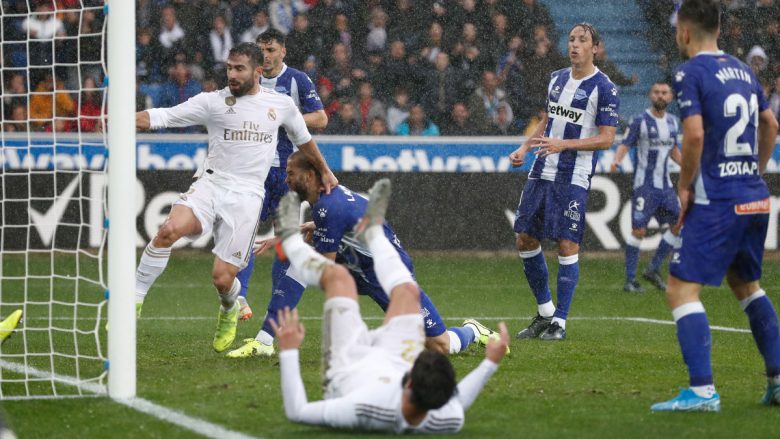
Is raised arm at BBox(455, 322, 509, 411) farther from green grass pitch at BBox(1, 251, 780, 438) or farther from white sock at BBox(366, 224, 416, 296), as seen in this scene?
white sock at BBox(366, 224, 416, 296)

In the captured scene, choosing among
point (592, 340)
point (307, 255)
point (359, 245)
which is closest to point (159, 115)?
point (359, 245)

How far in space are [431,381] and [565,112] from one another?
5.14 metres

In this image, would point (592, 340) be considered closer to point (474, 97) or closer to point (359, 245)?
point (359, 245)

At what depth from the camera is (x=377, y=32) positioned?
18859mm

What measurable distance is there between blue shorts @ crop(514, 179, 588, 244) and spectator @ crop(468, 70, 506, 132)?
26.2 feet

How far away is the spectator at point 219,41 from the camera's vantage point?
18438mm

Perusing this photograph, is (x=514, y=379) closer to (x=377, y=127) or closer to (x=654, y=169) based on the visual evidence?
(x=654, y=169)

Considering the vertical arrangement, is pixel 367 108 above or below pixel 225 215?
below

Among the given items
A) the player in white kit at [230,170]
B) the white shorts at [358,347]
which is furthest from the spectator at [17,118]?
the white shorts at [358,347]

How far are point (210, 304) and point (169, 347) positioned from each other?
11.3 feet

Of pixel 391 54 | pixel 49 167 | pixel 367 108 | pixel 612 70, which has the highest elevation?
Result: pixel 391 54

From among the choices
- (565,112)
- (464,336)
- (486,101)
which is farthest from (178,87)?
A: (464,336)

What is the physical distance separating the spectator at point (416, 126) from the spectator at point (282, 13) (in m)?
2.45

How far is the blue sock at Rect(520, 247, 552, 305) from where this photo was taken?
9.97 meters
